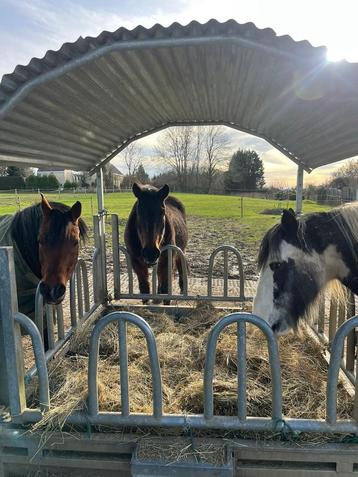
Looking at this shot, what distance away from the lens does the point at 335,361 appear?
183 centimetres

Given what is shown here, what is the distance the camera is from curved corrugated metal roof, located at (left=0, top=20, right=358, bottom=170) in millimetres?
1959

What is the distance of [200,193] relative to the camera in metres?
40.6

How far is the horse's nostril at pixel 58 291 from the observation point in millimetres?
2597

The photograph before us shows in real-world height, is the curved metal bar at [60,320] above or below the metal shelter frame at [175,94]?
below

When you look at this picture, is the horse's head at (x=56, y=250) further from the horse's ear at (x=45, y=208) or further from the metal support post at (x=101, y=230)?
the metal support post at (x=101, y=230)

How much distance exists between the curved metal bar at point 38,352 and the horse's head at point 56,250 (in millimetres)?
689

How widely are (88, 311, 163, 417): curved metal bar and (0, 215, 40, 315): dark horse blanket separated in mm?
1419

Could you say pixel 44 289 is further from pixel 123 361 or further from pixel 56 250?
pixel 123 361

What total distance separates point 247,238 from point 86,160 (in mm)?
9491

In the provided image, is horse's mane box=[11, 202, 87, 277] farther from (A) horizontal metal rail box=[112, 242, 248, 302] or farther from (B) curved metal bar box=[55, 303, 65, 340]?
(A) horizontal metal rail box=[112, 242, 248, 302]

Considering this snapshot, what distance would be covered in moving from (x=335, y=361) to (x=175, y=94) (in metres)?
2.82

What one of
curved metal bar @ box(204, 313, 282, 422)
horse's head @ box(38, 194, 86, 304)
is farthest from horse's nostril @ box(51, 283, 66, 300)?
curved metal bar @ box(204, 313, 282, 422)

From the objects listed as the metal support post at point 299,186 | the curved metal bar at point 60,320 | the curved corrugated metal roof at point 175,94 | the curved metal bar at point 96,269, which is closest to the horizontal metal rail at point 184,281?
the curved metal bar at point 96,269

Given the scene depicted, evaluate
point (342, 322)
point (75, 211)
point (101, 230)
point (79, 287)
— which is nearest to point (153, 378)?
point (75, 211)
